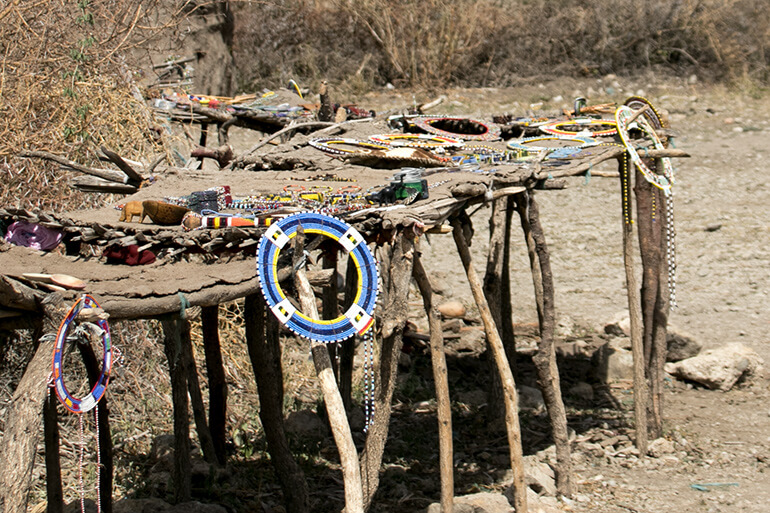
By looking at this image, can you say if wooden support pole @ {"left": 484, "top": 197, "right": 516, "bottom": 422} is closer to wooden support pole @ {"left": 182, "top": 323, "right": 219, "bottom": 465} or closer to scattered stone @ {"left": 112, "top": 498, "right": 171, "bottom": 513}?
wooden support pole @ {"left": 182, "top": 323, "right": 219, "bottom": 465}

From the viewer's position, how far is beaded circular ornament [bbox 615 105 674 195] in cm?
732

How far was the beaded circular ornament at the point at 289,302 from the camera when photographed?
14.5 feet

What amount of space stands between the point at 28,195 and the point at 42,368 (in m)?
4.86

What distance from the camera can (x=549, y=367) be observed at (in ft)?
22.8

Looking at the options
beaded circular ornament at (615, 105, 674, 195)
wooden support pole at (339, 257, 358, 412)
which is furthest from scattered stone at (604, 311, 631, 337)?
wooden support pole at (339, 257, 358, 412)

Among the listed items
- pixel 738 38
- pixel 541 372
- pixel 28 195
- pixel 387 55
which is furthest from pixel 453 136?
A: pixel 738 38

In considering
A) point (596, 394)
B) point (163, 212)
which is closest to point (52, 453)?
point (163, 212)

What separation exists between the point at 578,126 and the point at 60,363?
596 cm

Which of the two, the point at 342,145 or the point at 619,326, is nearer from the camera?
the point at 342,145

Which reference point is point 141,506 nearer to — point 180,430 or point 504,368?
point 180,430

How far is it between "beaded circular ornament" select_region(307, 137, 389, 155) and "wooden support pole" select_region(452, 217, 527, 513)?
1.45m

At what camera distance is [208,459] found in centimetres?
731

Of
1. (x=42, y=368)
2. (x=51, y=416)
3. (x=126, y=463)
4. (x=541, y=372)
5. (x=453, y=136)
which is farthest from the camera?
(x=453, y=136)

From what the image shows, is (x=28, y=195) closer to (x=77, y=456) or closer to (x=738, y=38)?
(x=77, y=456)
